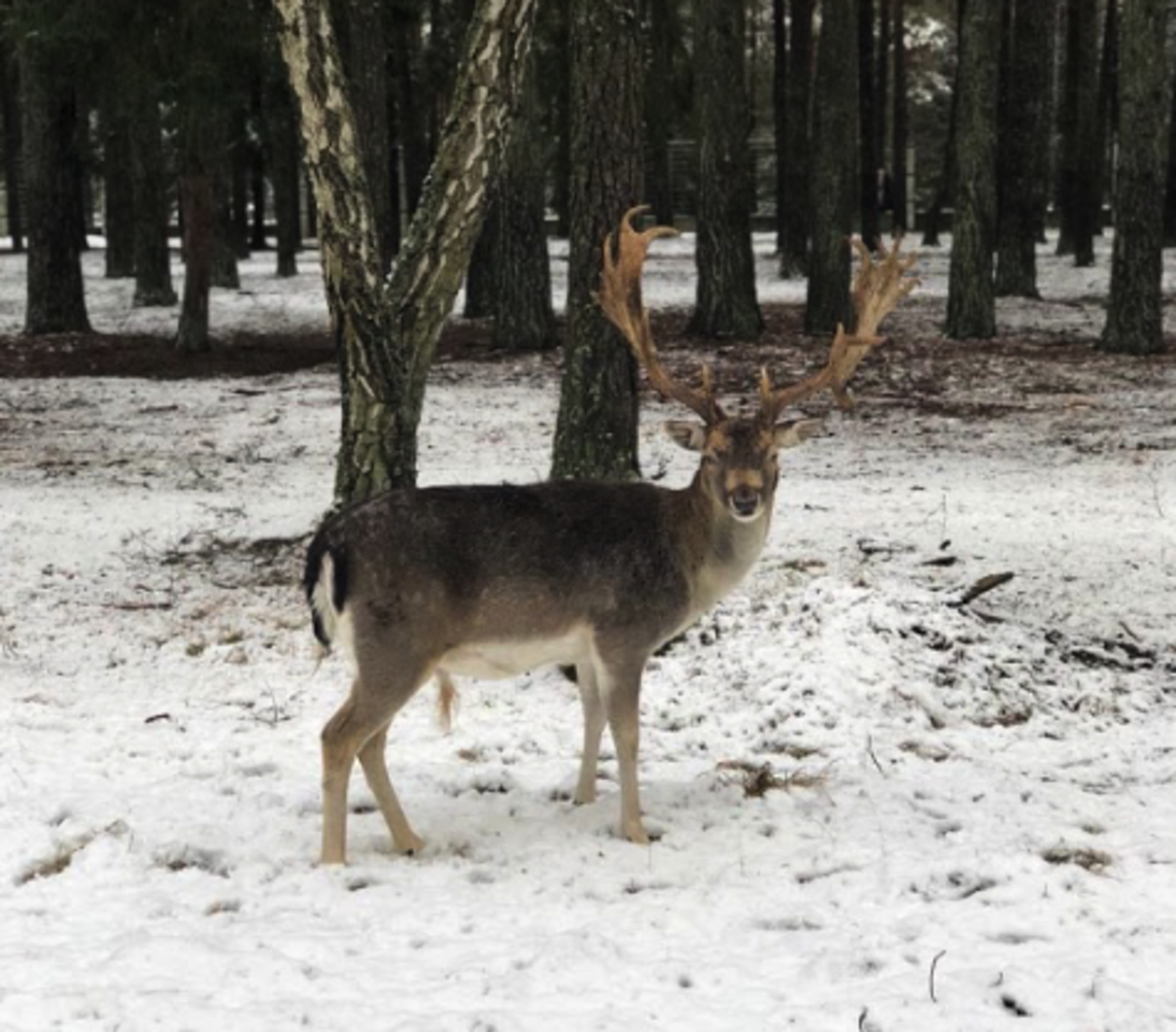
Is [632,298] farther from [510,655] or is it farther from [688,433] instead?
[510,655]

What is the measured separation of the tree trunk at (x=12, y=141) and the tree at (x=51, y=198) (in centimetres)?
1205

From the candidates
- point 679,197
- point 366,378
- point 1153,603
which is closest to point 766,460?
point 366,378

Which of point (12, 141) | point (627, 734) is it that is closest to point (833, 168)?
point (627, 734)

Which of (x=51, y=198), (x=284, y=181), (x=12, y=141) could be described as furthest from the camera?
(x=12, y=141)

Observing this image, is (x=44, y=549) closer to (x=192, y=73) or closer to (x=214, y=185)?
(x=192, y=73)

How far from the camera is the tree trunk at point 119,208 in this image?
28.3 m

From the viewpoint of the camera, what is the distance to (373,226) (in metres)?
7.96

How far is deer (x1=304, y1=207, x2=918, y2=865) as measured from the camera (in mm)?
5266

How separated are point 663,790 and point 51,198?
53.1 feet

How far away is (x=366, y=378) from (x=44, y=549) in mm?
2946

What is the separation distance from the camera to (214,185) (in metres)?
24.9

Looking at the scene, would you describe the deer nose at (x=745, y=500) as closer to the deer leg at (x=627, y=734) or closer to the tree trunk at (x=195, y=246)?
the deer leg at (x=627, y=734)

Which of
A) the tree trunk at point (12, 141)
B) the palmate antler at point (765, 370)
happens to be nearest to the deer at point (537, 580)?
the palmate antler at point (765, 370)

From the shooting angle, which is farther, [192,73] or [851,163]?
[851,163]
